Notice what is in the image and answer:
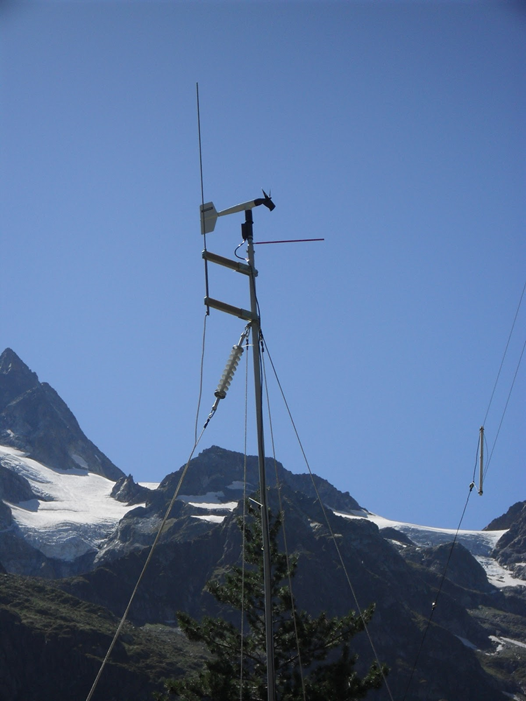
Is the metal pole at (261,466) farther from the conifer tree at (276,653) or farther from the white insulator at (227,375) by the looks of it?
the conifer tree at (276,653)

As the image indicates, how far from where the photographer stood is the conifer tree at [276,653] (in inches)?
1937

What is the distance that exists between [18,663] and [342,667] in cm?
15596

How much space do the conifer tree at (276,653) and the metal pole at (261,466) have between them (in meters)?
23.3

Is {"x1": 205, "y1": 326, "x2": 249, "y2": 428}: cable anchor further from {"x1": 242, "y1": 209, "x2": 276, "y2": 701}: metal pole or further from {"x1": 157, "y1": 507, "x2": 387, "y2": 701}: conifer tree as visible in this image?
{"x1": 157, "y1": 507, "x2": 387, "y2": 701}: conifer tree

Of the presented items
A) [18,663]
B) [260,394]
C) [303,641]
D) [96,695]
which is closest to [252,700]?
[303,641]

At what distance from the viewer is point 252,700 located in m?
47.2

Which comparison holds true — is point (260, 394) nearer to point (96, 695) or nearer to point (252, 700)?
point (252, 700)

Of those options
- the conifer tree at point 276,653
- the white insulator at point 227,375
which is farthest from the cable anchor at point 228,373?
the conifer tree at point 276,653

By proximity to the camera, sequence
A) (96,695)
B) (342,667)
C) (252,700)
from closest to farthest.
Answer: (252,700) → (342,667) → (96,695)

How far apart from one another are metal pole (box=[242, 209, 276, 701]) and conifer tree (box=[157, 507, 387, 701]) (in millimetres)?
23266

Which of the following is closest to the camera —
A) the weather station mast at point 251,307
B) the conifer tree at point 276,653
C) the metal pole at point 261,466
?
the metal pole at point 261,466

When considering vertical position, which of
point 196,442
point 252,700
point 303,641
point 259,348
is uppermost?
point 259,348

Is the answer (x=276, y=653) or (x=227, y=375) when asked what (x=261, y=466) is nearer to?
(x=227, y=375)

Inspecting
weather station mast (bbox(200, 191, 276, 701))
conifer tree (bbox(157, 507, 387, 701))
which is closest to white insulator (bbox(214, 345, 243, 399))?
weather station mast (bbox(200, 191, 276, 701))
